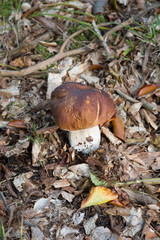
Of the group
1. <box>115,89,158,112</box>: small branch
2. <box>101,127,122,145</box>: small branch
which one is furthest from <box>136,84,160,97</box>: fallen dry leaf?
<box>101,127,122,145</box>: small branch

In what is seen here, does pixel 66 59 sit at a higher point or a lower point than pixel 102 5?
lower

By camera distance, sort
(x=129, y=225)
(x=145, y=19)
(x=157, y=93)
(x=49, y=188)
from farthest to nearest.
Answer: (x=145, y=19), (x=157, y=93), (x=49, y=188), (x=129, y=225)

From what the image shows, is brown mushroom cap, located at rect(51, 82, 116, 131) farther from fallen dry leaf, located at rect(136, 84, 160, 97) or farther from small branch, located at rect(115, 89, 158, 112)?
fallen dry leaf, located at rect(136, 84, 160, 97)

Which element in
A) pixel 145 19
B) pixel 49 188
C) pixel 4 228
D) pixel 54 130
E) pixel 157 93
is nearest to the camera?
pixel 4 228

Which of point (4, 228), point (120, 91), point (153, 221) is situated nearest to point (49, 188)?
point (4, 228)

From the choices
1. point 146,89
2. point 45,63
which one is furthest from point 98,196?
point 45,63

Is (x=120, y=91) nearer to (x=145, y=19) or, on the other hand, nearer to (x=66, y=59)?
(x=66, y=59)
